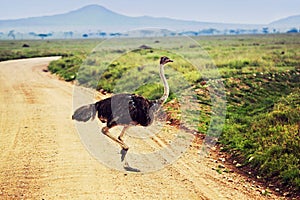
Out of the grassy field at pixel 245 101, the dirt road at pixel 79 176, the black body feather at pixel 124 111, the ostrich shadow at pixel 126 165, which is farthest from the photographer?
the grassy field at pixel 245 101

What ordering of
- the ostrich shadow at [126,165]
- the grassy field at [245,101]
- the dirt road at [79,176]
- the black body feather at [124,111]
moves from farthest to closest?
the grassy field at [245,101] < the black body feather at [124,111] < the ostrich shadow at [126,165] < the dirt road at [79,176]

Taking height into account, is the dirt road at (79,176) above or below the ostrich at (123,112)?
below

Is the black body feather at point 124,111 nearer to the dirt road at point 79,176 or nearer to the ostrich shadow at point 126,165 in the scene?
the ostrich shadow at point 126,165

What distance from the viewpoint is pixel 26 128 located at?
1051 cm

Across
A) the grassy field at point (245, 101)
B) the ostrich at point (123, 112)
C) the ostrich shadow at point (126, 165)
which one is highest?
the ostrich at point (123, 112)

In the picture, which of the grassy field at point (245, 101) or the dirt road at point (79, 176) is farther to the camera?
the grassy field at point (245, 101)

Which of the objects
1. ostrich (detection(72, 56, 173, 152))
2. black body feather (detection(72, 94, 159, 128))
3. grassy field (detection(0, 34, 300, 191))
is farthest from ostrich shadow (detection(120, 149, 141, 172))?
grassy field (detection(0, 34, 300, 191))

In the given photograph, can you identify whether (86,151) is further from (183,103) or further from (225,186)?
(183,103)

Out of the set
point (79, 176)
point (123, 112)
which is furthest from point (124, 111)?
point (79, 176)

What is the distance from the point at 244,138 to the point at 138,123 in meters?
2.92

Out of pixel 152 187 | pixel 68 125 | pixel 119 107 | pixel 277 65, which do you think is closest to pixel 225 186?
pixel 152 187

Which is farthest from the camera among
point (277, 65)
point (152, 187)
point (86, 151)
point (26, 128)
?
point (277, 65)

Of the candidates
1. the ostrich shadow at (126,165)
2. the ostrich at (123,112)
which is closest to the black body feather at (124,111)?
the ostrich at (123,112)

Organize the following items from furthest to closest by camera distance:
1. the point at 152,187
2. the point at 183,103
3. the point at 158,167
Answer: the point at 183,103 < the point at 158,167 < the point at 152,187
